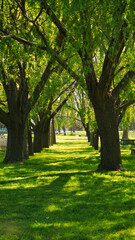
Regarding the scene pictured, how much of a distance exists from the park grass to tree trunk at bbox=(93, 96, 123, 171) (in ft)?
2.91

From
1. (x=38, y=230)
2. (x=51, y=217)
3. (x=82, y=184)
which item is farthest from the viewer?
(x=82, y=184)

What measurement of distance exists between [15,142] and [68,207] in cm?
864

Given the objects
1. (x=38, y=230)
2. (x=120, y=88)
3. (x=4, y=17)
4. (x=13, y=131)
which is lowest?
(x=38, y=230)

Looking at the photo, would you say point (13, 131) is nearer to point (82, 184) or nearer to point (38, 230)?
point (82, 184)

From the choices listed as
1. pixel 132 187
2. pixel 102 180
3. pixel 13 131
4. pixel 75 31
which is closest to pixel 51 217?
pixel 132 187

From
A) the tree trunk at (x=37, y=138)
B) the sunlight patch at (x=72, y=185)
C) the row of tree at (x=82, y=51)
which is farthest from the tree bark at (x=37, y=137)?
the sunlight patch at (x=72, y=185)

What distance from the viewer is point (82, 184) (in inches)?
354

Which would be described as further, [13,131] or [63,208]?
[13,131]

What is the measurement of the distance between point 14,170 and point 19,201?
539 cm

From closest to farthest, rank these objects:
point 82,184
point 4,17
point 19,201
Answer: point 19,201, point 82,184, point 4,17

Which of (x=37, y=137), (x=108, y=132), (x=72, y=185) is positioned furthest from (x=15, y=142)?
(x=37, y=137)

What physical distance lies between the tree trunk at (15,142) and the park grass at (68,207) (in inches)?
168

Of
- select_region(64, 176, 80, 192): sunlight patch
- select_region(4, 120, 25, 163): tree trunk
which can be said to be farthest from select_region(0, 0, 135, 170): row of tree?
select_region(64, 176, 80, 192): sunlight patch

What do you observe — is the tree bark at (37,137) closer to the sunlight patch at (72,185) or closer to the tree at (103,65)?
the tree at (103,65)
